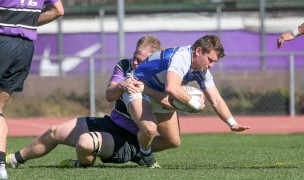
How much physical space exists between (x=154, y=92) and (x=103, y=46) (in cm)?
1518

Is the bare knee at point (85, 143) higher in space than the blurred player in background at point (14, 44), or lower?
lower

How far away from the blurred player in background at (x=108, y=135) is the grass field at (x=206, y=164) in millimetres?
150

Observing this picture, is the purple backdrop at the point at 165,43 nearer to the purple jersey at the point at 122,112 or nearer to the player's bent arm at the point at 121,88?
the purple jersey at the point at 122,112

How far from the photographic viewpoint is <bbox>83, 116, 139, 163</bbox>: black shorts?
31.0 ft

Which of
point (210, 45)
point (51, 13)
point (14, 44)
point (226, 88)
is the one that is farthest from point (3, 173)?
point (226, 88)

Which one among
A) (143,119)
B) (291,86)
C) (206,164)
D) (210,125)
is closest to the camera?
(143,119)

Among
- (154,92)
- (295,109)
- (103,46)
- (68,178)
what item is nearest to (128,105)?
(154,92)

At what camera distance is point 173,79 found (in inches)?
344

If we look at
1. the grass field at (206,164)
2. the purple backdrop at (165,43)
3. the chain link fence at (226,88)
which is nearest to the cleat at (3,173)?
the grass field at (206,164)

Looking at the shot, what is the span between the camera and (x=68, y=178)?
8.46 m

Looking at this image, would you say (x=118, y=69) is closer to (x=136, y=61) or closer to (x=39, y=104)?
(x=136, y=61)

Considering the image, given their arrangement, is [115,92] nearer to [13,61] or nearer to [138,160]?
[138,160]

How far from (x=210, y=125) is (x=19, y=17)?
11684mm

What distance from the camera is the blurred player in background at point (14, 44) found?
8453mm
